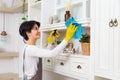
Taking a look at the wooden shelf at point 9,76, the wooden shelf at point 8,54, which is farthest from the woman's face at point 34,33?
the wooden shelf at point 9,76

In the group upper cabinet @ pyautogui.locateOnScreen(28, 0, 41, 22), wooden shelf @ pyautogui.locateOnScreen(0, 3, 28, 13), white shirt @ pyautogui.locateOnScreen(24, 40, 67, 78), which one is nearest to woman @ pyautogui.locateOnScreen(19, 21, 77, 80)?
white shirt @ pyautogui.locateOnScreen(24, 40, 67, 78)

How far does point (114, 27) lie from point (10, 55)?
190cm

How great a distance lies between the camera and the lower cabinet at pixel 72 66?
Result: 60.9 inches

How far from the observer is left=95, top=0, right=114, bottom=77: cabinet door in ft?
4.28

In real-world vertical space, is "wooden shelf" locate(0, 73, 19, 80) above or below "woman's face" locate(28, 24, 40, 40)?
below

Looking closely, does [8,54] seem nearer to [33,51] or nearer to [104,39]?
[33,51]

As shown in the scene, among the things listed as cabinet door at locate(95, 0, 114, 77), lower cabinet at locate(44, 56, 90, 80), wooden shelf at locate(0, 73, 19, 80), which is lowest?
wooden shelf at locate(0, 73, 19, 80)

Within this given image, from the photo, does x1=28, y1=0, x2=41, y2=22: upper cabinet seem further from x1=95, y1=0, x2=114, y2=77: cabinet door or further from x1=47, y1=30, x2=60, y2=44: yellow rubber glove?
x1=95, y1=0, x2=114, y2=77: cabinet door

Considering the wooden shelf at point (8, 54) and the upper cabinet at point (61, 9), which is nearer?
the upper cabinet at point (61, 9)

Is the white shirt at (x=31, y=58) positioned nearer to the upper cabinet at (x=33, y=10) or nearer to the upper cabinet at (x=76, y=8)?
the upper cabinet at (x=76, y=8)

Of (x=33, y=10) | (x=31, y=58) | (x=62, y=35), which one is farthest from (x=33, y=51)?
(x=33, y=10)

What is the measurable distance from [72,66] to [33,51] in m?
0.34

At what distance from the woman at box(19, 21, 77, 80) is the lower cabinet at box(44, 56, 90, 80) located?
0.16 meters

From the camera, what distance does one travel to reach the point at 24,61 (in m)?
1.72
